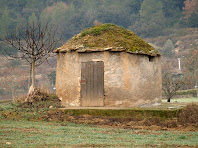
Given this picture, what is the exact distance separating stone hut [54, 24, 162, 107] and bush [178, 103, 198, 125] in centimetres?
278

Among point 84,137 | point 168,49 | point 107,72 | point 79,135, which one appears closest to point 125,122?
point 107,72

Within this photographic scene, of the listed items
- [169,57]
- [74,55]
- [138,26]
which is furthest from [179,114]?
[138,26]

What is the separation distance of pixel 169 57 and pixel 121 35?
4908 cm

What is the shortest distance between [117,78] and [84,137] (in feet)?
18.1

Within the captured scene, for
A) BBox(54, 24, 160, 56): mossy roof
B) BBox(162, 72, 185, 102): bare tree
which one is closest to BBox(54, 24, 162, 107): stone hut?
BBox(54, 24, 160, 56): mossy roof

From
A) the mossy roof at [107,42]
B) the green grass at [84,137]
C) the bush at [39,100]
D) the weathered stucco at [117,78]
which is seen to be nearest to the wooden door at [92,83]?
the weathered stucco at [117,78]

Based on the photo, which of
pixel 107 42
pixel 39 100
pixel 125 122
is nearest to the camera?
pixel 125 122

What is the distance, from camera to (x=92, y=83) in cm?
1516

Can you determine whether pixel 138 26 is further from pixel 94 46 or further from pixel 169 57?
pixel 94 46

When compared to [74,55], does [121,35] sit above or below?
above

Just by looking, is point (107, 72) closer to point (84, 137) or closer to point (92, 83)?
point (92, 83)

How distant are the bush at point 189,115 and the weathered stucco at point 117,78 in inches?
110

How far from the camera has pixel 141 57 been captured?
603 inches

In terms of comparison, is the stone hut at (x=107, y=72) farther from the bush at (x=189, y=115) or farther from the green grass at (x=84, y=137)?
the green grass at (x=84, y=137)
